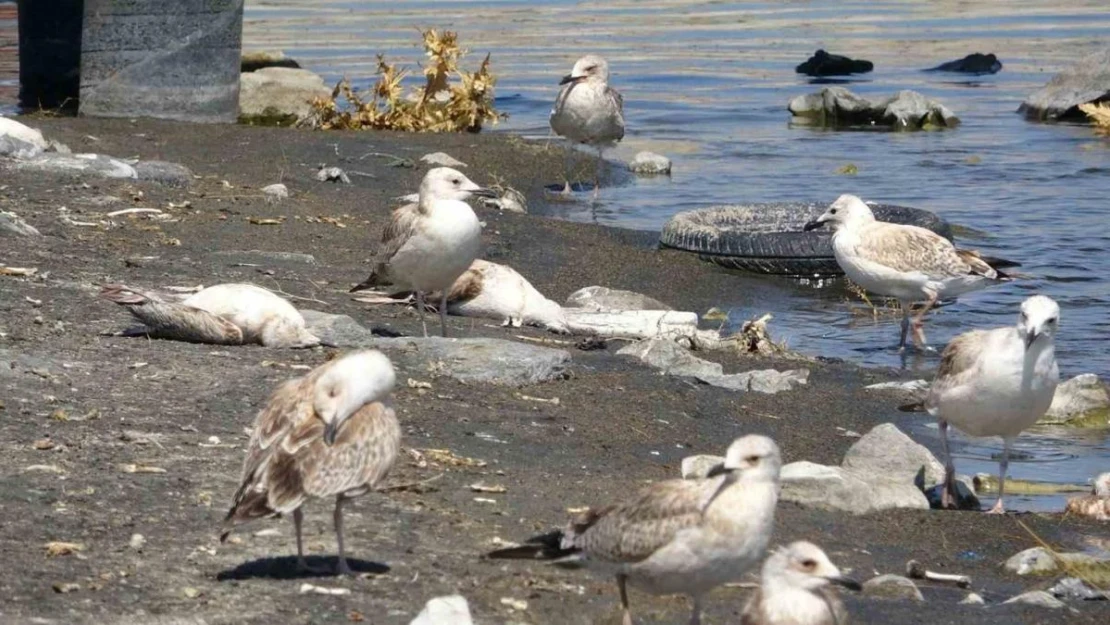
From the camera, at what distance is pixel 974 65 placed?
1149 inches

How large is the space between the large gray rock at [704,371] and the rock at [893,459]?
1.40 m

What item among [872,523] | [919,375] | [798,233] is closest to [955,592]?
[872,523]

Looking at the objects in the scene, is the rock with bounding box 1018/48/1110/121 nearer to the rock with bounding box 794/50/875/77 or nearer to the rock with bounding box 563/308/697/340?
the rock with bounding box 794/50/875/77

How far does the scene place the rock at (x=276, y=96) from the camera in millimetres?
20891

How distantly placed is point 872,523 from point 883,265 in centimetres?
557

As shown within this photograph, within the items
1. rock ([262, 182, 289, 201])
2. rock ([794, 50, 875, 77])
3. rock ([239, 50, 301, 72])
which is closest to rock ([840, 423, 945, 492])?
rock ([262, 182, 289, 201])

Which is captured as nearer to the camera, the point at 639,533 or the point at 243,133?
the point at 639,533

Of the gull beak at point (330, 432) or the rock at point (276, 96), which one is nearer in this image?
the gull beak at point (330, 432)

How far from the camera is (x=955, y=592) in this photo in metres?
6.98

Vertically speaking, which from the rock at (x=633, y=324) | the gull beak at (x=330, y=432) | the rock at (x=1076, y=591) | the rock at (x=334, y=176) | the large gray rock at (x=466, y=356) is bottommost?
the rock at (x=1076, y=591)

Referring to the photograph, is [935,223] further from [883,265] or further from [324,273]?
[324,273]

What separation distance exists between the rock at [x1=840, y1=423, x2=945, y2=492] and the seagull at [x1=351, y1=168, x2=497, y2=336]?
255 cm

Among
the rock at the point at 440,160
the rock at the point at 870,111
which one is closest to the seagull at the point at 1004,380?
the rock at the point at 440,160

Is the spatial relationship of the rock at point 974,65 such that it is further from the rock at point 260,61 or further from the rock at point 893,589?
the rock at point 893,589
